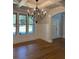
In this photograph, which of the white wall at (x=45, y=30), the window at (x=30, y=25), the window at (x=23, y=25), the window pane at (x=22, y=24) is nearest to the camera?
the window at (x=23, y=25)

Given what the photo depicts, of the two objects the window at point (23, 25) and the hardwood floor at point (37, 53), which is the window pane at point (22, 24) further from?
the hardwood floor at point (37, 53)

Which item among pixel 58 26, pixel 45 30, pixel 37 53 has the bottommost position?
pixel 37 53

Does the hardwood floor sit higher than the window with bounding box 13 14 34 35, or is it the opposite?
the window with bounding box 13 14 34 35

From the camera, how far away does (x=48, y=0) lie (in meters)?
7.62

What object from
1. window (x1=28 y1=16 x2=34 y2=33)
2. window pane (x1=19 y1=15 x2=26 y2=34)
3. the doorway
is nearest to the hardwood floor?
window pane (x1=19 y1=15 x2=26 y2=34)

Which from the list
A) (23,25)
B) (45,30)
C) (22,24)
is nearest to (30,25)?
(23,25)

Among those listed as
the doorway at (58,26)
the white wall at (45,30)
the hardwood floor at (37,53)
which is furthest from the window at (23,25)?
the doorway at (58,26)

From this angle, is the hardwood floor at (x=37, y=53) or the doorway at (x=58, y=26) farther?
the doorway at (x=58, y=26)

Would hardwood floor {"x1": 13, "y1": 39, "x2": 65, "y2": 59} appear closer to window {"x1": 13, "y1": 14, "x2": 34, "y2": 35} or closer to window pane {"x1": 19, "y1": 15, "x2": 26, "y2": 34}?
window {"x1": 13, "y1": 14, "x2": 34, "y2": 35}

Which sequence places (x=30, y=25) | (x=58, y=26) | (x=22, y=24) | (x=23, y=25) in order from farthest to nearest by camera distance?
(x=58, y=26) < (x=30, y=25) < (x=23, y=25) < (x=22, y=24)

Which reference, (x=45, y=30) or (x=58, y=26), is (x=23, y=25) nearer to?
(x=45, y=30)

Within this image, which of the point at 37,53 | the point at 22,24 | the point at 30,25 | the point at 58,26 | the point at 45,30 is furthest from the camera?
the point at 58,26
